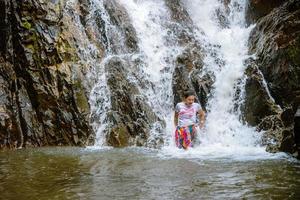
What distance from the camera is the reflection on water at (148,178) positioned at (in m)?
5.59

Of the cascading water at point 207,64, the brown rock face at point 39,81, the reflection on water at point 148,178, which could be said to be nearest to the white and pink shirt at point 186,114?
the cascading water at point 207,64

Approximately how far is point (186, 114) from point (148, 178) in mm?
4319

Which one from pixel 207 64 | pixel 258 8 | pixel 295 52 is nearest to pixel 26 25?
pixel 207 64

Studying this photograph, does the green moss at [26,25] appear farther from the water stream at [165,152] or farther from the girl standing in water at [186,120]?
the girl standing in water at [186,120]

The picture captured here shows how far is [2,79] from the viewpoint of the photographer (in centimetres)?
1395

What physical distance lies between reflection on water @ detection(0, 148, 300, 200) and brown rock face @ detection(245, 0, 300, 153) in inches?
170

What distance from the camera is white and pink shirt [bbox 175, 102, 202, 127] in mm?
10914

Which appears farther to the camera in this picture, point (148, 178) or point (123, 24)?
point (123, 24)

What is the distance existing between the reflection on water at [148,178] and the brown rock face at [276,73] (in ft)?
14.2

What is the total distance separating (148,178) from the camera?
6797 mm

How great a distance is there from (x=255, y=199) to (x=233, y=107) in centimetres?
890

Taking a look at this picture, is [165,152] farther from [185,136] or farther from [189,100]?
Answer: [189,100]

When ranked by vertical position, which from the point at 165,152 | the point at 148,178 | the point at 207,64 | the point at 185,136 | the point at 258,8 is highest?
the point at 258,8

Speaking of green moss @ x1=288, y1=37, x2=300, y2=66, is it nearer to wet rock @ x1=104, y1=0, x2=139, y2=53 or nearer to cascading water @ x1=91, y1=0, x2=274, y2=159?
cascading water @ x1=91, y1=0, x2=274, y2=159
